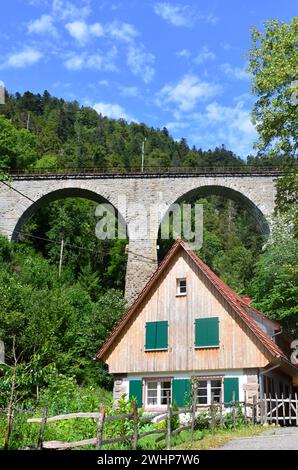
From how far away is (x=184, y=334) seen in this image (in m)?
19.0

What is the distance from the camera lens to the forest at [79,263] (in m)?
18.7

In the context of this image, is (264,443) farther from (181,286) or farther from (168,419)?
(181,286)

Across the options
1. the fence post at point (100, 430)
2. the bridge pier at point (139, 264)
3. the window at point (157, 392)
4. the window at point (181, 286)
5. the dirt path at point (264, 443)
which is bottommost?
the dirt path at point (264, 443)

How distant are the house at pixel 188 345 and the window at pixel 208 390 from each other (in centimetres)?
3

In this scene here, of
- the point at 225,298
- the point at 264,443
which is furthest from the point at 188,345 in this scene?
the point at 264,443

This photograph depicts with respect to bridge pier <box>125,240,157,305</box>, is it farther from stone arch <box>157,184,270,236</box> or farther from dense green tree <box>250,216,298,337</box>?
dense green tree <box>250,216,298,337</box>

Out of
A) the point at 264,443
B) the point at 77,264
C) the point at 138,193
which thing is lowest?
the point at 264,443

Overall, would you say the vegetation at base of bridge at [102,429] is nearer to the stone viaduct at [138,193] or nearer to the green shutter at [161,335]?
the green shutter at [161,335]

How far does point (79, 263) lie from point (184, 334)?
32.7m

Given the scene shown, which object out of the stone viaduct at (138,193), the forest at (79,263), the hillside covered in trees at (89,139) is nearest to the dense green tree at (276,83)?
the forest at (79,263)

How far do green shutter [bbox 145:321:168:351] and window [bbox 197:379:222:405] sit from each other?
5.47ft

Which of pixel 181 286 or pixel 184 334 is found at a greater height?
pixel 181 286

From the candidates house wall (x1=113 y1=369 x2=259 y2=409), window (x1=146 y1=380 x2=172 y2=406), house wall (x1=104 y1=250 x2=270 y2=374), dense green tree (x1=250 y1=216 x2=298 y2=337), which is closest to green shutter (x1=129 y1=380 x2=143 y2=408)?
house wall (x1=113 y1=369 x2=259 y2=409)

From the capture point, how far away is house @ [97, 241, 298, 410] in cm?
1777
